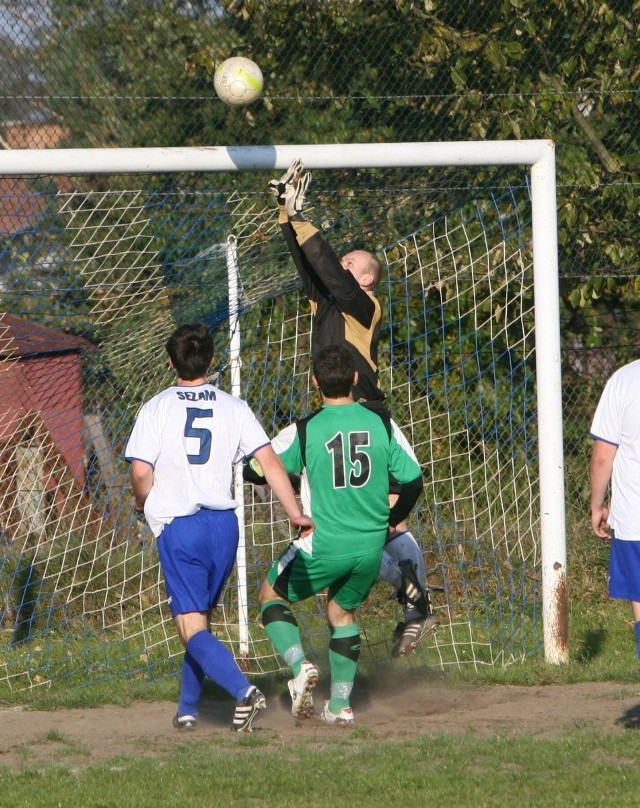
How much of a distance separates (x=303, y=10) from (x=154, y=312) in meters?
3.08

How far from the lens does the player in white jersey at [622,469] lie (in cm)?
516

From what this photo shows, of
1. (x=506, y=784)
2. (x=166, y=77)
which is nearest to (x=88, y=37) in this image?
(x=166, y=77)

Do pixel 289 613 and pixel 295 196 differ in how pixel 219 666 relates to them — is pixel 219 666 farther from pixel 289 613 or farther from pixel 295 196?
pixel 295 196

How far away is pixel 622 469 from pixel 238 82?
2577mm

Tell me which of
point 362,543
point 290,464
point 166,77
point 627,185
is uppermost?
point 166,77

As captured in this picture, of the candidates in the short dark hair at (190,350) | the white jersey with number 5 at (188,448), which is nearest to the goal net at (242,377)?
the short dark hair at (190,350)

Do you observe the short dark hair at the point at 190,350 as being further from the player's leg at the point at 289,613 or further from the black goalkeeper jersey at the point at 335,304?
the player's leg at the point at 289,613

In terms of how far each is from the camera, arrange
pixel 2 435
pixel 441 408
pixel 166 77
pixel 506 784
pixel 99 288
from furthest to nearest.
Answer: pixel 166 77 < pixel 441 408 < pixel 2 435 < pixel 99 288 < pixel 506 784

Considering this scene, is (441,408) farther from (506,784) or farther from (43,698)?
(506,784)

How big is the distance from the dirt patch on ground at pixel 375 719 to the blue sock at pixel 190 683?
0.41 feet

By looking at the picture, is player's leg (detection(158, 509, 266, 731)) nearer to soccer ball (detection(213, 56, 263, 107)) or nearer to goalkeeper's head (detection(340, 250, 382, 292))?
goalkeeper's head (detection(340, 250, 382, 292))

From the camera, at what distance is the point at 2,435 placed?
7.83 metres

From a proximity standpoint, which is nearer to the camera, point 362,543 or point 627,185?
point 362,543

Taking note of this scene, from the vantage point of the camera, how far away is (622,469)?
522 cm
